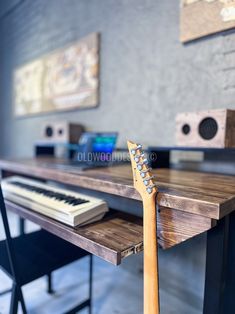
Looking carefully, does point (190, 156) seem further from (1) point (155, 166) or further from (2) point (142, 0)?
(2) point (142, 0)

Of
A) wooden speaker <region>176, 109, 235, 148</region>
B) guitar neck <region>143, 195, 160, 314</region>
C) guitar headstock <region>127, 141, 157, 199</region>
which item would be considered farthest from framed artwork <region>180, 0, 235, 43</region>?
guitar neck <region>143, 195, 160, 314</region>

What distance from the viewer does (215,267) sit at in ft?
2.22

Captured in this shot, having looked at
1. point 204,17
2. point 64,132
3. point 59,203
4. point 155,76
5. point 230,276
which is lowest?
point 230,276

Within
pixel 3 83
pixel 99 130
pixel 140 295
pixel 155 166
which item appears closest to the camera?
pixel 155 166

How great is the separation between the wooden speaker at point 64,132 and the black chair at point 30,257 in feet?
2.82

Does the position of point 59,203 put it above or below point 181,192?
below

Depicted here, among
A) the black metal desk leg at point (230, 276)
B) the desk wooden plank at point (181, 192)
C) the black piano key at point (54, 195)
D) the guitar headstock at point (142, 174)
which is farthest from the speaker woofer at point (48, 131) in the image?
the black metal desk leg at point (230, 276)

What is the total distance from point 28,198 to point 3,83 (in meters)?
2.59

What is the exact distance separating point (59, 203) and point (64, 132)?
0.97m

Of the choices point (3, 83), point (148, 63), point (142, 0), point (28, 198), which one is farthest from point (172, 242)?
point (3, 83)

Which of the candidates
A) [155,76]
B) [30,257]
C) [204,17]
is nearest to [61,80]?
[155,76]

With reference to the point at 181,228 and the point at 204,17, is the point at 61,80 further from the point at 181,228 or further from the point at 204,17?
the point at 181,228

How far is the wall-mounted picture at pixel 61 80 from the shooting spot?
185 cm

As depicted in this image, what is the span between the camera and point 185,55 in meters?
1.30
